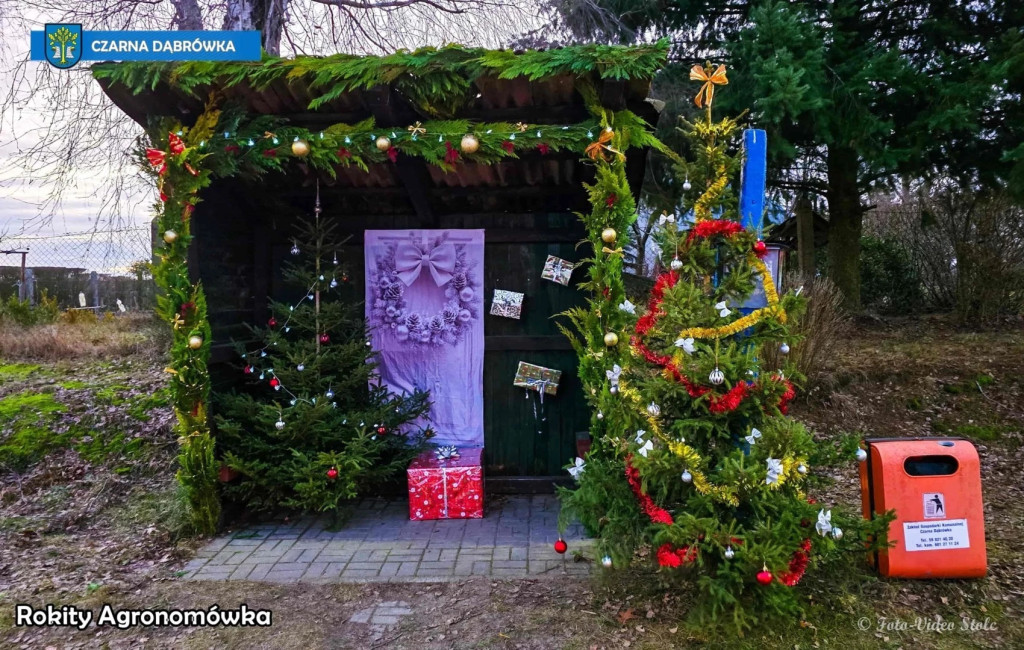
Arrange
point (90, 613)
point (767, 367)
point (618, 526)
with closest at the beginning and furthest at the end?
point (618, 526) → point (90, 613) → point (767, 367)

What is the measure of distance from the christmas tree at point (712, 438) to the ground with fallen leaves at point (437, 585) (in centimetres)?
28

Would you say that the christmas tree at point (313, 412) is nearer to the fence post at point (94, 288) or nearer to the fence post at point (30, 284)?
the fence post at point (30, 284)

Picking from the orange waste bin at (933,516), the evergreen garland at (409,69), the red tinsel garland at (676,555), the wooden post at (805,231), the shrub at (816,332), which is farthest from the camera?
the wooden post at (805,231)

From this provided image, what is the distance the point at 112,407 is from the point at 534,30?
6.02 metres

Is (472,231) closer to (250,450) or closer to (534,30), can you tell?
(250,450)

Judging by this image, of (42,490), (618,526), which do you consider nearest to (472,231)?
(618,526)

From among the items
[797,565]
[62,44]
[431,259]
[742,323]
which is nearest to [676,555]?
[797,565]

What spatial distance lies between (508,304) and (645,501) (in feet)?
7.93

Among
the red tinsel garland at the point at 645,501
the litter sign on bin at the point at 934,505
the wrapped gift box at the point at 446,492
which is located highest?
the red tinsel garland at the point at 645,501

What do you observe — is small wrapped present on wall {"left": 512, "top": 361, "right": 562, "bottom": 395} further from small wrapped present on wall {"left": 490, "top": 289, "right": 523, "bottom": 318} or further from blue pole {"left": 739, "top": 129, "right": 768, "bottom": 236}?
blue pole {"left": 739, "top": 129, "right": 768, "bottom": 236}

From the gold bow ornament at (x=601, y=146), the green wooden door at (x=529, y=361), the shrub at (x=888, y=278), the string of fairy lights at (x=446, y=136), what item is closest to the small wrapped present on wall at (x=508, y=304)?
the green wooden door at (x=529, y=361)

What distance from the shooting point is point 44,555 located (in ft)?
13.0

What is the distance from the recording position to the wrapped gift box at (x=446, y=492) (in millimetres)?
4578

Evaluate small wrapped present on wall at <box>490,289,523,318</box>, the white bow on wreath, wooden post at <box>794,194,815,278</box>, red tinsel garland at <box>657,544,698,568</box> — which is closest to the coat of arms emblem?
the white bow on wreath
